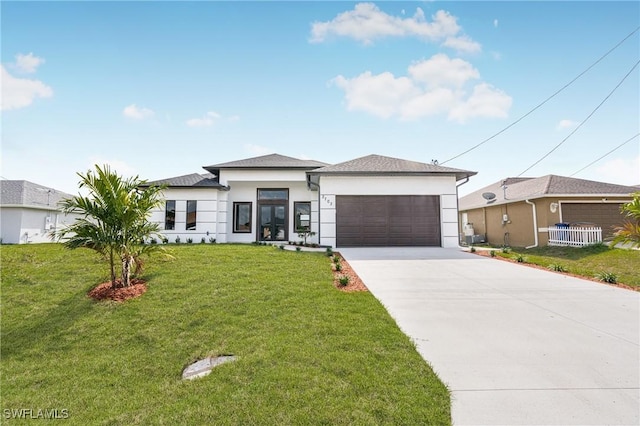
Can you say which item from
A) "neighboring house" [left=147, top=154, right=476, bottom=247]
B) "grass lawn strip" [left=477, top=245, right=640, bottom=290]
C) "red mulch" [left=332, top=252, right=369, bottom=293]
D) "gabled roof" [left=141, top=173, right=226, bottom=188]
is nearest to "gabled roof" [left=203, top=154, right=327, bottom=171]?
"neighboring house" [left=147, top=154, right=476, bottom=247]

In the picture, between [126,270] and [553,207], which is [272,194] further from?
[553,207]

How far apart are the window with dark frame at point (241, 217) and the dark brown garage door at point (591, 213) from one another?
58.0 ft

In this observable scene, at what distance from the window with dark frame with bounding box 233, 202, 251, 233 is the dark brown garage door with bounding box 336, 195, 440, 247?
570cm

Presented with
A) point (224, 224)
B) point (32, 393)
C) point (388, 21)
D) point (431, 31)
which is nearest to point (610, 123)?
point (431, 31)

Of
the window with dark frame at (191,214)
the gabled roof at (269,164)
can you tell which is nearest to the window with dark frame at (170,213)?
the window with dark frame at (191,214)

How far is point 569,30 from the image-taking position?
1166 cm

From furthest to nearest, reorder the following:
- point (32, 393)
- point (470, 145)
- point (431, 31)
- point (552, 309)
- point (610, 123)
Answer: point (470, 145) → point (610, 123) → point (431, 31) → point (552, 309) → point (32, 393)

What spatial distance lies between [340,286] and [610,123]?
19.6 metres

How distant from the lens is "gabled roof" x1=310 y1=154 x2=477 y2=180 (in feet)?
45.0

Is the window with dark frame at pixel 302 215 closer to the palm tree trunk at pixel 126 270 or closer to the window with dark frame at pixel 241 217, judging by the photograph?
the window with dark frame at pixel 241 217

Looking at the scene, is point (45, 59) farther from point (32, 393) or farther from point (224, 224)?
point (32, 393)

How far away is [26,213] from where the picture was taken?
1652 centimetres

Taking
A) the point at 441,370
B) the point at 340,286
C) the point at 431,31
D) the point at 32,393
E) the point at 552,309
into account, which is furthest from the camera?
the point at 431,31

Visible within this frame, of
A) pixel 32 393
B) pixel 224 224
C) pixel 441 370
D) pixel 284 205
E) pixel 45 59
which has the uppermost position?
pixel 45 59
